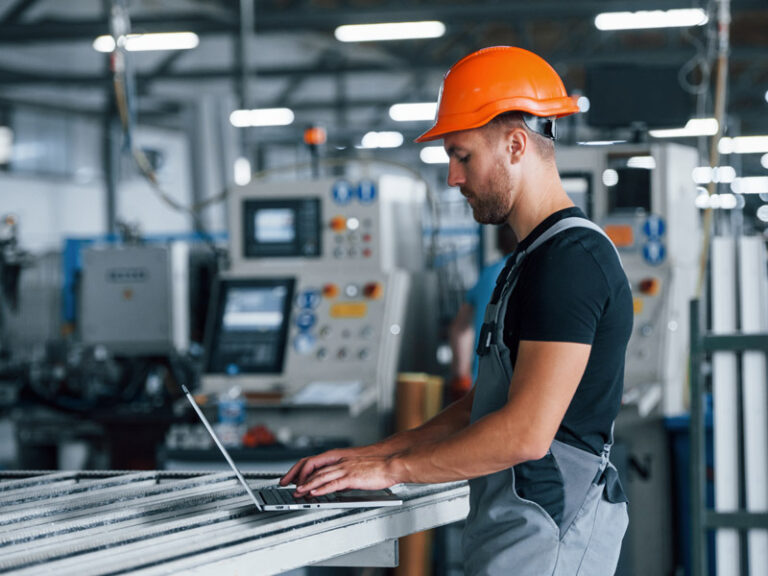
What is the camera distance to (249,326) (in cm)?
456

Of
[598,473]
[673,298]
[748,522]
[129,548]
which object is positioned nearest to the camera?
[129,548]

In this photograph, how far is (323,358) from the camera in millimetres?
4434

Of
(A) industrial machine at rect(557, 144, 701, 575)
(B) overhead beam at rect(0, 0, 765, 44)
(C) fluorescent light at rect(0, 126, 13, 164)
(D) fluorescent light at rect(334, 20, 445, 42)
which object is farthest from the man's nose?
(C) fluorescent light at rect(0, 126, 13, 164)

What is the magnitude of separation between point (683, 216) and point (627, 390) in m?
0.88

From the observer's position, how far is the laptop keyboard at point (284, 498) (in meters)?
1.57

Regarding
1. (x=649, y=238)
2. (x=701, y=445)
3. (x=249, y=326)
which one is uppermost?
(x=649, y=238)

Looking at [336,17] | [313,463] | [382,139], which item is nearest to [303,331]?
[313,463]

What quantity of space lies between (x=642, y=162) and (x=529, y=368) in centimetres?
314

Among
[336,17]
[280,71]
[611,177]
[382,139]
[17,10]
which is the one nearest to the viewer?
[611,177]

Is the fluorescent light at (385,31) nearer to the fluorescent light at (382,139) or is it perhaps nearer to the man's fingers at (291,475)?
the fluorescent light at (382,139)

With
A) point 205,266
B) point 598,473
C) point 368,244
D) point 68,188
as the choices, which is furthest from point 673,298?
point 68,188

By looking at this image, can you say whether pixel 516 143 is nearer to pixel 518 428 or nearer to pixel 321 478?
pixel 518 428

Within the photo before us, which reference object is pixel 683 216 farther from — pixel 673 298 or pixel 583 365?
pixel 583 365

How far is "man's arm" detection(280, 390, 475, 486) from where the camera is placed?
1690mm
